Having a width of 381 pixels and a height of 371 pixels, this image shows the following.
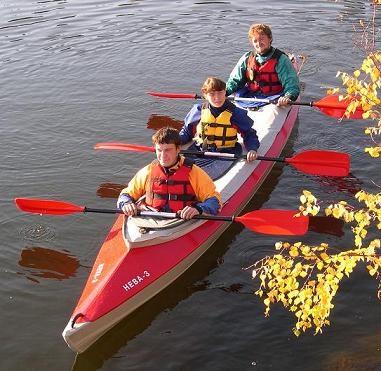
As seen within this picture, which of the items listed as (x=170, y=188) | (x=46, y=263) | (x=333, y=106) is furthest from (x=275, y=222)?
(x=333, y=106)

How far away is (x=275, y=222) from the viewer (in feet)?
20.0

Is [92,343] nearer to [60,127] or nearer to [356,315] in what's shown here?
[356,315]

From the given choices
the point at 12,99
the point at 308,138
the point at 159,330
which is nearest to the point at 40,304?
the point at 159,330

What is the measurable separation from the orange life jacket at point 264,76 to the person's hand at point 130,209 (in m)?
4.11

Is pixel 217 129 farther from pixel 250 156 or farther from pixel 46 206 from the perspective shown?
pixel 46 206

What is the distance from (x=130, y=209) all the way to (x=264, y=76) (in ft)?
13.8

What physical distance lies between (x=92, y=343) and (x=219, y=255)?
2.00 meters

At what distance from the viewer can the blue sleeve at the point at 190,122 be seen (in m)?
7.57

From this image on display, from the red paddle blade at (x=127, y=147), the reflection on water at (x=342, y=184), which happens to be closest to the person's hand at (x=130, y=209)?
the red paddle blade at (x=127, y=147)

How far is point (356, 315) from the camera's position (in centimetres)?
566

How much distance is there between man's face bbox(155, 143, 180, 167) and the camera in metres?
5.71

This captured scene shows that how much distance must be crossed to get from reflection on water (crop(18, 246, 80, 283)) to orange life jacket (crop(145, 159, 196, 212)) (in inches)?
50.1

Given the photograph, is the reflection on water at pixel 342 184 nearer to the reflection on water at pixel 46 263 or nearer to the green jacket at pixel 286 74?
the green jacket at pixel 286 74

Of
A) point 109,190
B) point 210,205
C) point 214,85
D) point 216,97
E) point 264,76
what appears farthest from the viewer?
point 264,76
